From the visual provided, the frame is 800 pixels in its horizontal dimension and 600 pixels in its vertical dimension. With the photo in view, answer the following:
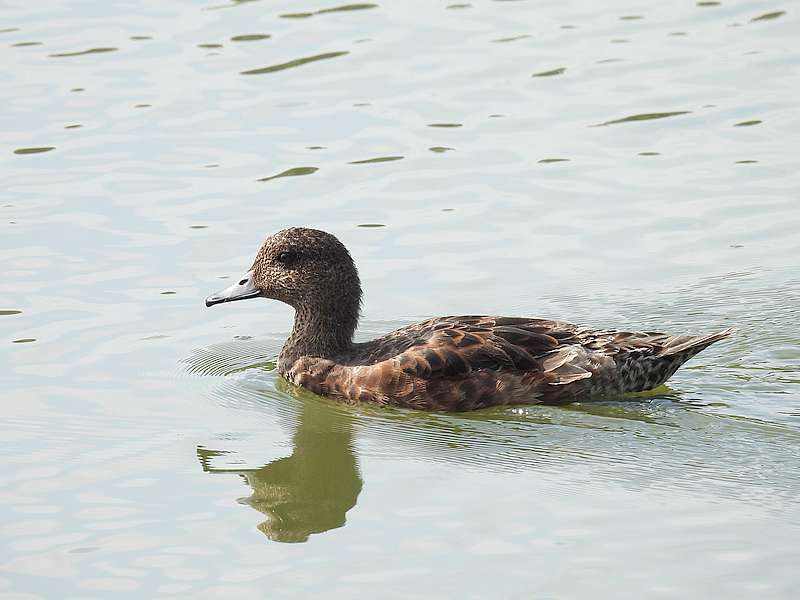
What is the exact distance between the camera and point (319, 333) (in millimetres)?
11656

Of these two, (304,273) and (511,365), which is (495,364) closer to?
(511,365)

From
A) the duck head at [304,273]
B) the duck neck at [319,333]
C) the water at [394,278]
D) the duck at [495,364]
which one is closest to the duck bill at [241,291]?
the duck head at [304,273]

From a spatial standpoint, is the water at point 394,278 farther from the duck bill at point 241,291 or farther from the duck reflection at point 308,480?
the duck bill at point 241,291

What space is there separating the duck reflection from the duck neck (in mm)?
750

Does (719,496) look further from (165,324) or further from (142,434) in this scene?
(165,324)

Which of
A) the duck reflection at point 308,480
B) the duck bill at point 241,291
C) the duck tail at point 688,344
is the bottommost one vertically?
the duck reflection at point 308,480

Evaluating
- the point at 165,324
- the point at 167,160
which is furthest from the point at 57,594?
the point at 167,160

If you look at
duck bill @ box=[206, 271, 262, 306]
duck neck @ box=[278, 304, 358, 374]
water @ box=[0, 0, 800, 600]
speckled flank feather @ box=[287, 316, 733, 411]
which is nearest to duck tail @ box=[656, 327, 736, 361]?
speckled flank feather @ box=[287, 316, 733, 411]

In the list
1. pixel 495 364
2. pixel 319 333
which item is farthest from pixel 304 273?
pixel 495 364

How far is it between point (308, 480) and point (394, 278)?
11.6 ft

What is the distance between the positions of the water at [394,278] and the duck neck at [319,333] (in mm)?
275

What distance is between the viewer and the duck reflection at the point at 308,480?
9047mm

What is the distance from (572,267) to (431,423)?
3026 mm

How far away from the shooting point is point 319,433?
34.9 feet
